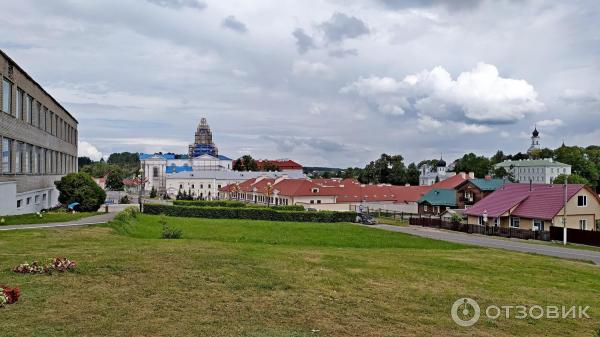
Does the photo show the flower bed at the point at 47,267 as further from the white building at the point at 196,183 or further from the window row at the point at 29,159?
the white building at the point at 196,183

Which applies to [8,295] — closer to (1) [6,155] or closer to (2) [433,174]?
(1) [6,155]

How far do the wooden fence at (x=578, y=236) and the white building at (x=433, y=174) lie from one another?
9335cm

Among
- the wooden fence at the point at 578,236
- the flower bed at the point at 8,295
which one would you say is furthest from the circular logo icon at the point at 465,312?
the wooden fence at the point at 578,236

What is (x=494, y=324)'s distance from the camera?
11820 millimetres

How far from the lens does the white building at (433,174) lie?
142m

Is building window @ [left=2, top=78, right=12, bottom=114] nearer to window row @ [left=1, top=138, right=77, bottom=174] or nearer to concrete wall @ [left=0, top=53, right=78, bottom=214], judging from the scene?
concrete wall @ [left=0, top=53, right=78, bottom=214]

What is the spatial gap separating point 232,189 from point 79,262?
87.6 m

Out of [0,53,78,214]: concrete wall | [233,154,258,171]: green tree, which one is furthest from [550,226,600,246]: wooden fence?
[233,154,258,171]: green tree

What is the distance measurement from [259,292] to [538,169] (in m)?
159

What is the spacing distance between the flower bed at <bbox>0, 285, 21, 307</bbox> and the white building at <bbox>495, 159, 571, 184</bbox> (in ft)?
486

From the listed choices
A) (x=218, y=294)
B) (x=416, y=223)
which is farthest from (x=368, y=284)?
(x=416, y=223)

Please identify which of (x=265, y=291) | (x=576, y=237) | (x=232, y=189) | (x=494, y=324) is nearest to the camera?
(x=494, y=324)

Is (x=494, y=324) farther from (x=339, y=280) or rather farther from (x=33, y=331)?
(x=33, y=331)

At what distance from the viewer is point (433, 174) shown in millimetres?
151500
